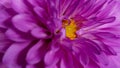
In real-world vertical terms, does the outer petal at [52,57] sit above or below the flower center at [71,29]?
below

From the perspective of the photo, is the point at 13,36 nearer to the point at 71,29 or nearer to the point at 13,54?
the point at 13,54

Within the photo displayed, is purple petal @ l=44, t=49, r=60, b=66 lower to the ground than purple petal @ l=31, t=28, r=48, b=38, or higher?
lower

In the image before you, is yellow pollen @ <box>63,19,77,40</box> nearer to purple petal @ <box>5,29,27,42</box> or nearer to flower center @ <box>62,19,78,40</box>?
flower center @ <box>62,19,78,40</box>

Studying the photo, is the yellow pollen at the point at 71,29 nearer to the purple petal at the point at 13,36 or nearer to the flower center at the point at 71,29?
the flower center at the point at 71,29

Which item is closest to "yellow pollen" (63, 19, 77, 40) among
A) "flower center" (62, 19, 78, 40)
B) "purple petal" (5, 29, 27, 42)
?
"flower center" (62, 19, 78, 40)

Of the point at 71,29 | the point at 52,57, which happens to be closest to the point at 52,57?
the point at 52,57

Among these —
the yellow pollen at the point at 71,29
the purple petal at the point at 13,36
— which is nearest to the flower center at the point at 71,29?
the yellow pollen at the point at 71,29

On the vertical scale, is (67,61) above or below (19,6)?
below

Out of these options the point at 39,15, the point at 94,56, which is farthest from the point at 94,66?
the point at 39,15
